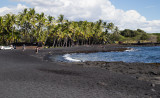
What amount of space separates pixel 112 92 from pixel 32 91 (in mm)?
3804

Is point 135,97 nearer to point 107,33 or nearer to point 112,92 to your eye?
point 112,92

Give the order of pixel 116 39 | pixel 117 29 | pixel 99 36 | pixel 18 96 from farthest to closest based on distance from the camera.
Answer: pixel 116 39 → pixel 117 29 → pixel 99 36 → pixel 18 96

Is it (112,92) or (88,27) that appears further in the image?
(88,27)

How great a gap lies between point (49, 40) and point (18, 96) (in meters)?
102

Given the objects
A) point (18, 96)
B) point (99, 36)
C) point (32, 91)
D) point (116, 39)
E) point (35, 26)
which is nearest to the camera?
point (18, 96)

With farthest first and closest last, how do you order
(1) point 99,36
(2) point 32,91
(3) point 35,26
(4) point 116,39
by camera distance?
(4) point 116,39 → (1) point 99,36 → (3) point 35,26 → (2) point 32,91

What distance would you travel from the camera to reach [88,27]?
372 ft

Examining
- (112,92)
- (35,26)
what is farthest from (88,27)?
(112,92)

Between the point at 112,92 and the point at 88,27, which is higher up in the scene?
the point at 88,27

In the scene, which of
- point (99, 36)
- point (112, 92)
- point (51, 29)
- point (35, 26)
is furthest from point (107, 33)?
point (112, 92)

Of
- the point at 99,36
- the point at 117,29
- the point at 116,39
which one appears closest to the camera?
the point at 99,36

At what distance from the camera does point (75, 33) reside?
10125cm

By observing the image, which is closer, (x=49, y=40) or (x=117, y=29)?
(x=49, y=40)

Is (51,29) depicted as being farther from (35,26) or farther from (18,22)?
(18,22)
